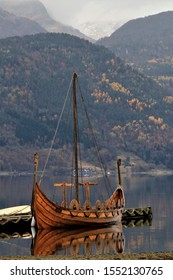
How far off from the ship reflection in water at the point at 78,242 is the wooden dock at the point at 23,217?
868cm

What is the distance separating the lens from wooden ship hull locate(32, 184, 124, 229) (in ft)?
278

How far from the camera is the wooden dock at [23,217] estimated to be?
3632 inches

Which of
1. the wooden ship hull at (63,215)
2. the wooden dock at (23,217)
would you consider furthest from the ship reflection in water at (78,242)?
the wooden dock at (23,217)

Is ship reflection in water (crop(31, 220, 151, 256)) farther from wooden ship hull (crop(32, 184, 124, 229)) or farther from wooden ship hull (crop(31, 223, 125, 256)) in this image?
wooden ship hull (crop(32, 184, 124, 229))

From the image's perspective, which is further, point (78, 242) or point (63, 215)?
point (63, 215)

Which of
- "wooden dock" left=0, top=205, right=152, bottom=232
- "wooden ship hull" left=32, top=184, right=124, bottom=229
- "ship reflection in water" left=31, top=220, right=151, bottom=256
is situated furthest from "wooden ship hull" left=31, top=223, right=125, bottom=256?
"wooden dock" left=0, top=205, right=152, bottom=232

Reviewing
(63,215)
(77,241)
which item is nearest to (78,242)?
(77,241)

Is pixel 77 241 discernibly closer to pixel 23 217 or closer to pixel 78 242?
pixel 78 242

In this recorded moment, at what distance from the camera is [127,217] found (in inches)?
4301

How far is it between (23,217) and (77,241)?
24770 mm

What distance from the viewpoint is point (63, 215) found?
86375mm
